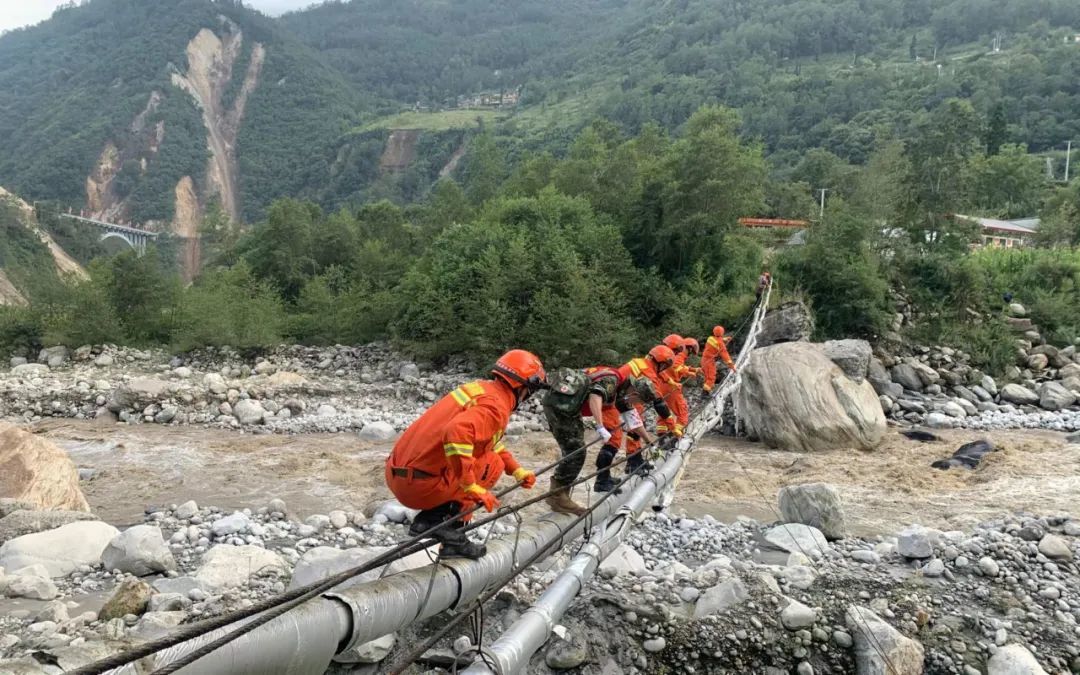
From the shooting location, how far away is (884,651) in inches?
202

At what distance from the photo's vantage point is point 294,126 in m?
118

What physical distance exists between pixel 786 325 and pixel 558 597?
14421 millimetres

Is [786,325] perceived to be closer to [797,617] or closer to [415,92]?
[797,617]

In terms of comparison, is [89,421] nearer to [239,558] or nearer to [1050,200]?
[239,558]

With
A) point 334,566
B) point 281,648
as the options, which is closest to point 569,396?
point 334,566

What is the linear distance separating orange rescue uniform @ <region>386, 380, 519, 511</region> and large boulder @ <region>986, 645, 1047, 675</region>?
4.10 meters

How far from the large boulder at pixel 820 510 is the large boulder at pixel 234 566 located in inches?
226

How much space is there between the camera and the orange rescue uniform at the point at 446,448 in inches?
162

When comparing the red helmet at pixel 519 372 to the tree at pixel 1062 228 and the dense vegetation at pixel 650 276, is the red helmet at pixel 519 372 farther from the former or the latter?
the tree at pixel 1062 228

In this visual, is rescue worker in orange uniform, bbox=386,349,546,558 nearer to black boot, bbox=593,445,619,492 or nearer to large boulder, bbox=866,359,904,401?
black boot, bbox=593,445,619,492

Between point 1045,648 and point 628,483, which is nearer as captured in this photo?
point 1045,648

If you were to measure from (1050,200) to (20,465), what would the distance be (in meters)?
46.6

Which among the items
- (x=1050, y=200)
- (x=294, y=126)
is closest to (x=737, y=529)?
(x=1050, y=200)

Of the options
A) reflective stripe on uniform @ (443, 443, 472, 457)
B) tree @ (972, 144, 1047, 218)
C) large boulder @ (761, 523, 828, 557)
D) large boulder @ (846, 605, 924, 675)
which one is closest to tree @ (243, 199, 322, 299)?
large boulder @ (761, 523, 828, 557)
